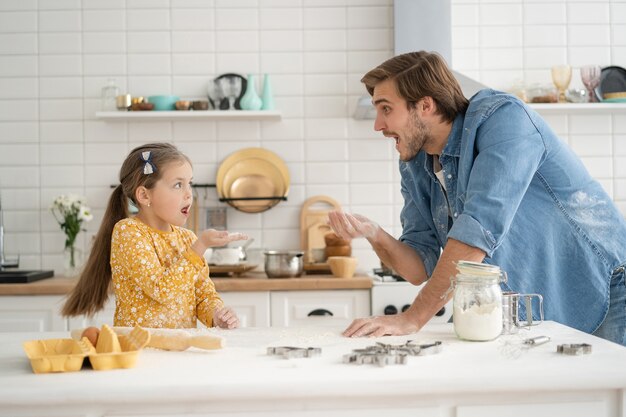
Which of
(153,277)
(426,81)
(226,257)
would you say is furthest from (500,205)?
(226,257)

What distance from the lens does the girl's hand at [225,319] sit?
6.92 ft

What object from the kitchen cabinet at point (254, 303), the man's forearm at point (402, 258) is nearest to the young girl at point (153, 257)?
the man's forearm at point (402, 258)

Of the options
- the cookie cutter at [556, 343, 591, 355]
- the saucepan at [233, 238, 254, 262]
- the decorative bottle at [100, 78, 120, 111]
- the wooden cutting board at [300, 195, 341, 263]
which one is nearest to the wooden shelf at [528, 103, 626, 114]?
the wooden cutting board at [300, 195, 341, 263]

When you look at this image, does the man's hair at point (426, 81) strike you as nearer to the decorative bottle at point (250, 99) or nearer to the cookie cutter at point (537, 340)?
the cookie cutter at point (537, 340)

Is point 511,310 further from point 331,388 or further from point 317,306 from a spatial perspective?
point 317,306

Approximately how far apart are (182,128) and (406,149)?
2106 millimetres

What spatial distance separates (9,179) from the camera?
4035mm

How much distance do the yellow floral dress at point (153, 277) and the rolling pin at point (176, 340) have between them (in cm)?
42

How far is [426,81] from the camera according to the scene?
2.11 metres

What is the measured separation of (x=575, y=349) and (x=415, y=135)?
33.6 inches

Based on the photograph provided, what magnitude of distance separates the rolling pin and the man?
433mm

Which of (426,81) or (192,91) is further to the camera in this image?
(192,91)

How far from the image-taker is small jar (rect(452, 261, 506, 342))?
5.34 ft

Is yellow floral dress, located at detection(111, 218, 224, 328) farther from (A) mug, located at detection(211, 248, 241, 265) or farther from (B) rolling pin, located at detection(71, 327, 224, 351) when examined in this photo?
(A) mug, located at detection(211, 248, 241, 265)
